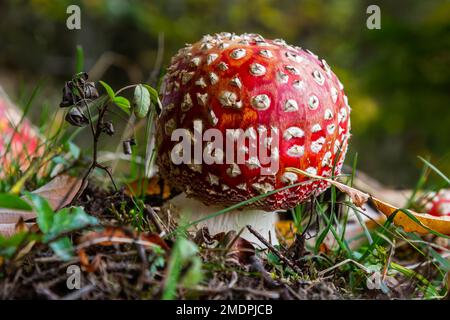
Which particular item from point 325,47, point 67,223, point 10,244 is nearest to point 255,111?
point 67,223

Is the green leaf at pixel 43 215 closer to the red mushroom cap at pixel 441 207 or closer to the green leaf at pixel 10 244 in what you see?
the green leaf at pixel 10 244

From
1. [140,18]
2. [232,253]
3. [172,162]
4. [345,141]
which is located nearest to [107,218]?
[172,162]

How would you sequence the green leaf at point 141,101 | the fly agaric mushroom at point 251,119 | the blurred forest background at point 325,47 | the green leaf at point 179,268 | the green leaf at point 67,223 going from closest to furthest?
the green leaf at point 179,268
the green leaf at point 67,223
the green leaf at point 141,101
the fly agaric mushroom at point 251,119
the blurred forest background at point 325,47

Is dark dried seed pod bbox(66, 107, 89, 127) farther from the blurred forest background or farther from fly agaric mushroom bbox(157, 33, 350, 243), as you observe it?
the blurred forest background

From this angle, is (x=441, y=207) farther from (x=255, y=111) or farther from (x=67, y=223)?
(x=67, y=223)

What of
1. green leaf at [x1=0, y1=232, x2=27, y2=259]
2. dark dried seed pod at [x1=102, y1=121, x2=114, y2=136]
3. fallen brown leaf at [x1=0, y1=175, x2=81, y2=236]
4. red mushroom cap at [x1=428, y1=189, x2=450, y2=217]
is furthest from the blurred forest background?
green leaf at [x1=0, y1=232, x2=27, y2=259]

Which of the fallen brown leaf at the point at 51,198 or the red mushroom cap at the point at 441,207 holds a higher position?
the fallen brown leaf at the point at 51,198

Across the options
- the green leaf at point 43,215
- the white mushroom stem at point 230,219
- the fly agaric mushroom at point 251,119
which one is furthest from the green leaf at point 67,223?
the white mushroom stem at point 230,219
